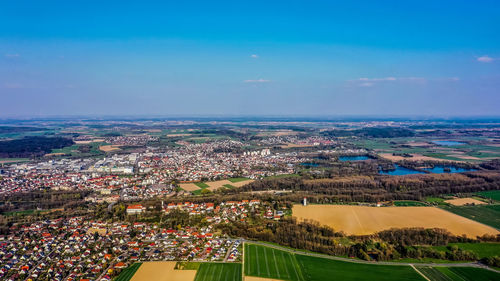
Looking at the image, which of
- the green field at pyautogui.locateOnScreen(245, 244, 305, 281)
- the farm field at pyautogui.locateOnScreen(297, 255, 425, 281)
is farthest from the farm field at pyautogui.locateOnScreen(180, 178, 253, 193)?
the farm field at pyautogui.locateOnScreen(297, 255, 425, 281)

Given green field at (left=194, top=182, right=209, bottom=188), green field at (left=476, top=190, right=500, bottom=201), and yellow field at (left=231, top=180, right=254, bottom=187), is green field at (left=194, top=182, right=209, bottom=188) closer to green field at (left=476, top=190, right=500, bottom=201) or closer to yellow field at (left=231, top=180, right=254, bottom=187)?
yellow field at (left=231, top=180, right=254, bottom=187)

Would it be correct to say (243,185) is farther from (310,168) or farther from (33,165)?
(33,165)

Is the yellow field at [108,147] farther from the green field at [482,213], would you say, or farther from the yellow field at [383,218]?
the green field at [482,213]

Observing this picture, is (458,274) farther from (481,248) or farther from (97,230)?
(97,230)

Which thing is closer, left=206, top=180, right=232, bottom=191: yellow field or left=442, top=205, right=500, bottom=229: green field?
left=442, top=205, right=500, bottom=229: green field

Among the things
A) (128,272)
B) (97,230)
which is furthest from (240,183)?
(128,272)

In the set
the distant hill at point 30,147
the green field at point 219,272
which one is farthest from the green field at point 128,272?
the distant hill at point 30,147
